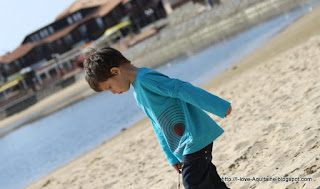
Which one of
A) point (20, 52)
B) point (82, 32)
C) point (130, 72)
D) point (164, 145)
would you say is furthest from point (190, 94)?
point (20, 52)

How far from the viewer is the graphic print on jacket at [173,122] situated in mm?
2486

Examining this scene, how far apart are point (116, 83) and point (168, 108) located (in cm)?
32

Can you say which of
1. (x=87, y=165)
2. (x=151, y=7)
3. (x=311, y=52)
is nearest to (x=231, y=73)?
(x=311, y=52)

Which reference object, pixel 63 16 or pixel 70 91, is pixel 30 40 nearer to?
pixel 63 16

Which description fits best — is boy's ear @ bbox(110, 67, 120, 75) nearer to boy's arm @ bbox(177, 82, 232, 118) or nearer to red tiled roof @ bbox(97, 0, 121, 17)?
boy's arm @ bbox(177, 82, 232, 118)

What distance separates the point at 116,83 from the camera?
251 centimetres

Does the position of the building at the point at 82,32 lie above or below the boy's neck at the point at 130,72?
below

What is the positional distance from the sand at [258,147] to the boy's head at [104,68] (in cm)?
140

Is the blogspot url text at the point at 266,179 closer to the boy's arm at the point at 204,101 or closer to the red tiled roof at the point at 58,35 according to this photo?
the boy's arm at the point at 204,101

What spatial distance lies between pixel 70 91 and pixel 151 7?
58.5 ft

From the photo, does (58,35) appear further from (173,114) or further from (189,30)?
(173,114)

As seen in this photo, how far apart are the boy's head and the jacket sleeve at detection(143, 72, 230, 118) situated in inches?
8.2

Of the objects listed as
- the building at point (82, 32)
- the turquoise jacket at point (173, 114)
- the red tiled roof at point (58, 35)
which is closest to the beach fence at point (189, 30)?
the building at point (82, 32)

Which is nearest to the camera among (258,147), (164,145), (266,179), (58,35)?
(164,145)
